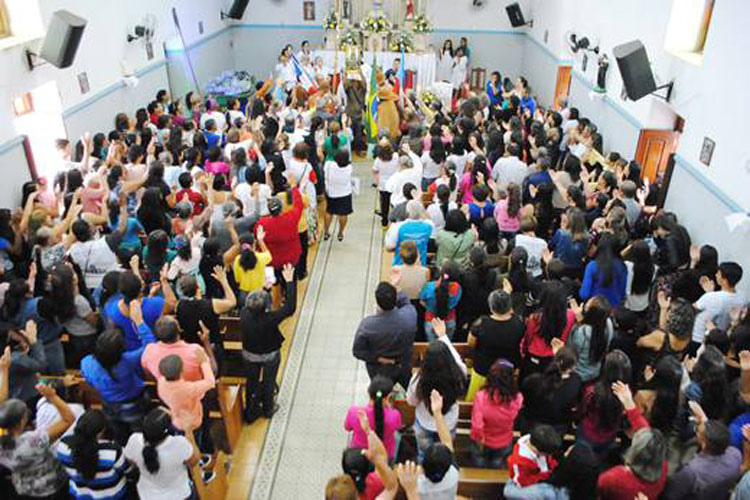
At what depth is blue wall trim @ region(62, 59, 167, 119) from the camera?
28.3 feet

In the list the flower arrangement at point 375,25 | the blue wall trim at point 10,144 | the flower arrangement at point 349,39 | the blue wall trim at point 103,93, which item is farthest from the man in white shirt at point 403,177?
the flower arrangement at point 375,25

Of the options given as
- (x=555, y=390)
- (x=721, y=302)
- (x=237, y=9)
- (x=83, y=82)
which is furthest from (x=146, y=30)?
(x=721, y=302)

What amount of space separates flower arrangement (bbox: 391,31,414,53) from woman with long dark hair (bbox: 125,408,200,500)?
12.2 meters

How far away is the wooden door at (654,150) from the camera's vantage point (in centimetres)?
850

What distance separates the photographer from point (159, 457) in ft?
12.0

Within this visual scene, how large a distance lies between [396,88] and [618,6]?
408 cm

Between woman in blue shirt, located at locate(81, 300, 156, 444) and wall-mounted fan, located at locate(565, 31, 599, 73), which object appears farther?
wall-mounted fan, located at locate(565, 31, 599, 73)

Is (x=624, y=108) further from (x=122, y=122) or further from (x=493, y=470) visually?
(x=122, y=122)

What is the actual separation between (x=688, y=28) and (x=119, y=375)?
768cm

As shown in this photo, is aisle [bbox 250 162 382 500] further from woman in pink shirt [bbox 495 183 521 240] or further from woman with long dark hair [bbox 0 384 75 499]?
woman in pink shirt [bbox 495 183 521 240]

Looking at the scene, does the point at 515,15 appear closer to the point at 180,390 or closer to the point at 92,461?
the point at 180,390

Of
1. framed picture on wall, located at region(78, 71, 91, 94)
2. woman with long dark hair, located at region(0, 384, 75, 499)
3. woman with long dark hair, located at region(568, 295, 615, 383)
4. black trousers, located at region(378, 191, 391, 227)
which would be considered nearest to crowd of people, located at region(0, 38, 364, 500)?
woman with long dark hair, located at region(0, 384, 75, 499)

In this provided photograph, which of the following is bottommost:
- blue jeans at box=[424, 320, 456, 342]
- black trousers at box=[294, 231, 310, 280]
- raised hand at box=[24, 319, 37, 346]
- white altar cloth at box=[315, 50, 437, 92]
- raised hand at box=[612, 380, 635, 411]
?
black trousers at box=[294, 231, 310, 280]

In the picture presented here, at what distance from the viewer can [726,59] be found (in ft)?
21.7
